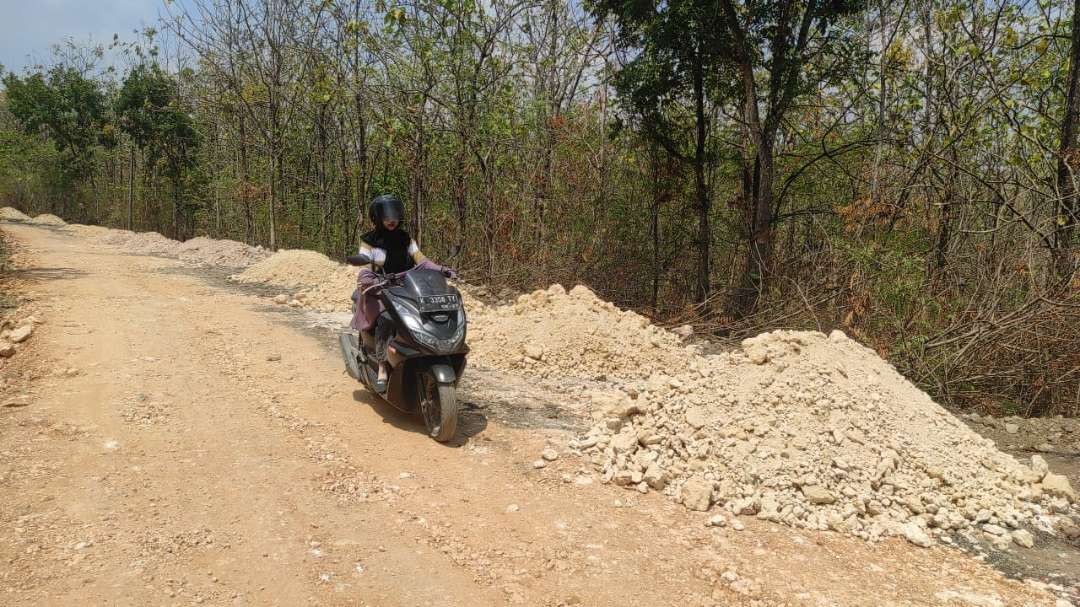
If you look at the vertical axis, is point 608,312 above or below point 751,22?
below

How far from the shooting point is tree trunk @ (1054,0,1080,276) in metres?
6.24

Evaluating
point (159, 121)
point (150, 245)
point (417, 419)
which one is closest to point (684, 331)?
point (417, 419)

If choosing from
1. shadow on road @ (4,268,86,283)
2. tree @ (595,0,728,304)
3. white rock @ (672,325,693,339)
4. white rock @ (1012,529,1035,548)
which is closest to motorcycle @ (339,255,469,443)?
white rock @ (1012,529,1035,548)

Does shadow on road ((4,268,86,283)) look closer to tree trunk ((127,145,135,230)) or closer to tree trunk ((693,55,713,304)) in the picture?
tree trunk ((693,55,713,304))

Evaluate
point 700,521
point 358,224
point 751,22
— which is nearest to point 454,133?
point 751,22

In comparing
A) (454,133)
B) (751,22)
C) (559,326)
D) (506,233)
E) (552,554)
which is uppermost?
(751,22)

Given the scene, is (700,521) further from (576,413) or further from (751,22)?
(751,22)

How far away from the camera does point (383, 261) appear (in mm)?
4984

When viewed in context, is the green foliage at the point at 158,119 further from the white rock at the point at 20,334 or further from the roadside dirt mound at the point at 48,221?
the white rock at the point at 20,334

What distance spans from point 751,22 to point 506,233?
5.20 meters

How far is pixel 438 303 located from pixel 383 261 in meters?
0.72

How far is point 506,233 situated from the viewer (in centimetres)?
1177

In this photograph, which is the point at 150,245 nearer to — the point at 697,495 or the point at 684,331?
the point at 684,331

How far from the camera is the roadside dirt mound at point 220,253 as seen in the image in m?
14.8
